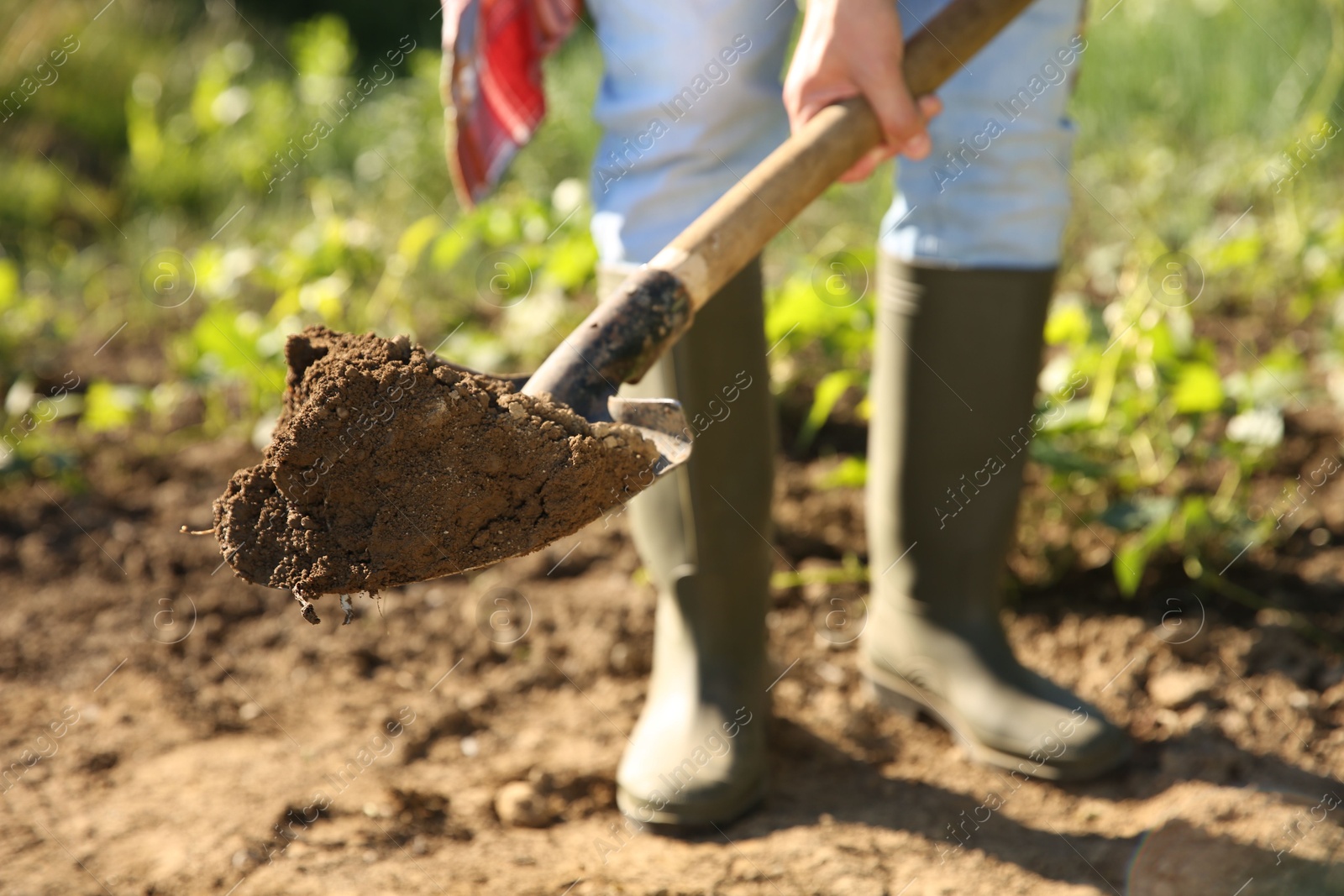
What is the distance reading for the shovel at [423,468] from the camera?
93 centimetres

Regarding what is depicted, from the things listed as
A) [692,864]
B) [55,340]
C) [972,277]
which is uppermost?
[55,340]

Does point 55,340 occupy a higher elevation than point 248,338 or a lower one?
higher

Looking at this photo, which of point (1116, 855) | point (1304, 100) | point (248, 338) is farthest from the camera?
point (1304, 100)

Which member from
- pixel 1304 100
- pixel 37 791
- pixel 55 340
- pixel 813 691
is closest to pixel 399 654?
pixel 37 791

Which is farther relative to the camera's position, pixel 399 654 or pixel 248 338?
pixel 248 338

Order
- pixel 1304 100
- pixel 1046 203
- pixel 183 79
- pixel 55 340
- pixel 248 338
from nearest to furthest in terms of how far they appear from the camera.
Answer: pixel 1046 203
pixel 248 338
pixel 55 340
pixel 1304 100
pixel 183 79

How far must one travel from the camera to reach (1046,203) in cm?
139

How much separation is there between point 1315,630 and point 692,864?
1.04 metres

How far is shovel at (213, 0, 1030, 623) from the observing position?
36.6 inches

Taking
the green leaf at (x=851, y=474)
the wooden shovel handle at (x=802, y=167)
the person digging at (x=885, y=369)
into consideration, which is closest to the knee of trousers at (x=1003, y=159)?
the person digging at (x=885, y=369)

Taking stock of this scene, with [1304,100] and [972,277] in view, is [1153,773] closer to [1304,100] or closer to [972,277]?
[972,277]

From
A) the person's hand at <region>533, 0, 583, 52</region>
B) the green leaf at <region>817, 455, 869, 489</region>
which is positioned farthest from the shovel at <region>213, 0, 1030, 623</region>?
the green leaf at <region>817, 455, 869, 489</region>

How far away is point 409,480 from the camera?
0.95m

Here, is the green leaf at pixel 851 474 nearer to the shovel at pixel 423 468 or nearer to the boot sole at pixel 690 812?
the boot sole at pixel 690 812
